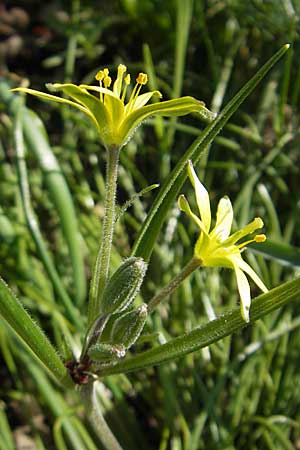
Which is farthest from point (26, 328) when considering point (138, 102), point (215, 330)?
point (138, 102)

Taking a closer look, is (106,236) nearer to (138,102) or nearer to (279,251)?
(138,102)

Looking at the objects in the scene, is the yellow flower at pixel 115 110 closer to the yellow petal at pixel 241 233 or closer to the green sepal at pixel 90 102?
the green sepal at pixel 90 102

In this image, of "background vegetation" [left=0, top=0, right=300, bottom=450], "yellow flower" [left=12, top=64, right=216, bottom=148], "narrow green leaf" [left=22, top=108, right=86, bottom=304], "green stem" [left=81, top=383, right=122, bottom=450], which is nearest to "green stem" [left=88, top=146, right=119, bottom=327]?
"yellow flower" [left=12, top=64, right=216, bottom=148]

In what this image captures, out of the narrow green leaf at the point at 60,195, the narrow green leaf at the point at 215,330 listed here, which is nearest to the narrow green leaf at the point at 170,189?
the narrow green leaf at the point at 215,330

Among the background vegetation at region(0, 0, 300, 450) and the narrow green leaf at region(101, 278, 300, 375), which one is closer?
the narrow green leaf at region(101, 278, 300, 375)

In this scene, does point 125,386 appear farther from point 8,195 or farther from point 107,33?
point 107,33

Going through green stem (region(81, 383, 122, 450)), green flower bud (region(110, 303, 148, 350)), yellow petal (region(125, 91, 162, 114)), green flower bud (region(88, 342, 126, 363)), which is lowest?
green stem (region(81, 383, 122, 450))

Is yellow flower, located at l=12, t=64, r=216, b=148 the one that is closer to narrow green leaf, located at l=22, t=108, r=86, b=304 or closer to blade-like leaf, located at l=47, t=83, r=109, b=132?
blade-like leaf, located at l=47, t=83, r=109, b=132
